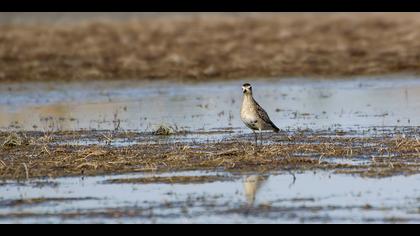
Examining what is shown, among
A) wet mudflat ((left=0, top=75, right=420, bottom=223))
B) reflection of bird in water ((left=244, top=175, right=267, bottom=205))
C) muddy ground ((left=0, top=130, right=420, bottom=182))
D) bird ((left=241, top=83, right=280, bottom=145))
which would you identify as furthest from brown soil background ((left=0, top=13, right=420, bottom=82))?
reflection of bird in water ((left=244, top=175, right=267, bottom=205))

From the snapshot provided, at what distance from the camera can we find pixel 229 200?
12008 mm

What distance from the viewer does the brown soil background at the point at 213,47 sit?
30.7 m

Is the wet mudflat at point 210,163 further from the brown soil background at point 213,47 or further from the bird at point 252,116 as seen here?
the brown soil background at point 213,47

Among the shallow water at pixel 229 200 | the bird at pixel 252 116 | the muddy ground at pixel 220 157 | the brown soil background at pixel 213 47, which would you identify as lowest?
the shallow water at pixel 229 200

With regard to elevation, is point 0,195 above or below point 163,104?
below

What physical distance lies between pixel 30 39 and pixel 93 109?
14235 mm

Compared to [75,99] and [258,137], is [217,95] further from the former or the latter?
[258,137]

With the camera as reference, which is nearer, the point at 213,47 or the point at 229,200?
the point at 229,200

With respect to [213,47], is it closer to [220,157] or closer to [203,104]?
[203,104]

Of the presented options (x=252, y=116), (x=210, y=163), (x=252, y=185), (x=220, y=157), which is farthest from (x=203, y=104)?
(x=252, y=185)

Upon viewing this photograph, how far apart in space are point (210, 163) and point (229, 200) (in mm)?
2459

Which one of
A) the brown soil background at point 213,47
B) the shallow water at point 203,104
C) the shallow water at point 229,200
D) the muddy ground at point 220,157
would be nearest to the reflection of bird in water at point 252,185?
the shallow water at point 229,200
